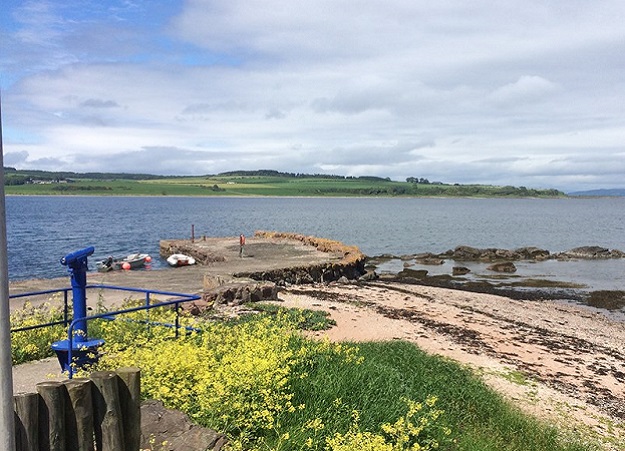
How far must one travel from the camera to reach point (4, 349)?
131 inches

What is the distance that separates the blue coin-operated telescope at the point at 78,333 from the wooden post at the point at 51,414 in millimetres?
4755

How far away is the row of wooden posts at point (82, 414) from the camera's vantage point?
432 cm

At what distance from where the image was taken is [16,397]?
4281 millimetres

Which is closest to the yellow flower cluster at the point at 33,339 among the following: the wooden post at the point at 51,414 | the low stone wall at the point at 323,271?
the wooden post at the point at 51,414

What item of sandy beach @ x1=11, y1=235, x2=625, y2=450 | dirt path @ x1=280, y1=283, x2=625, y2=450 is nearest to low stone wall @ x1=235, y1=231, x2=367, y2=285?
sandy beach @ x1=11, y1=235, x2=625, y2=450

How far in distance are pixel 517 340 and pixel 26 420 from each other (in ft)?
56.4

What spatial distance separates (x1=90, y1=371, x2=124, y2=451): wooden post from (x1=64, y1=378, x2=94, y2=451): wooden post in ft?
0.32

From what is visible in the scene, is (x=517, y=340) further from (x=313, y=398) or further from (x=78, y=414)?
(x=78, y=414)

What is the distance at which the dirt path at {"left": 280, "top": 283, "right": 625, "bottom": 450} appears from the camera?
12327mm

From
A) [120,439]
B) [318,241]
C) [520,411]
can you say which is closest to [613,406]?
[520,411]

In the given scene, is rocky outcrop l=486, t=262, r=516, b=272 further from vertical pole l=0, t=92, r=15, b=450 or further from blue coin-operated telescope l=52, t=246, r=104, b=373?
vertical pole l=0, t=92, r=15, b=450

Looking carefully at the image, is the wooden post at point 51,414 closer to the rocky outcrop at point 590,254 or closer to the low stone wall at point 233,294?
the low stone wall at point 233,294

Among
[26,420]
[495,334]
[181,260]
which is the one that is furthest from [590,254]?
[26,420]

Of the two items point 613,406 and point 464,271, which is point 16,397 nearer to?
point 613,406
